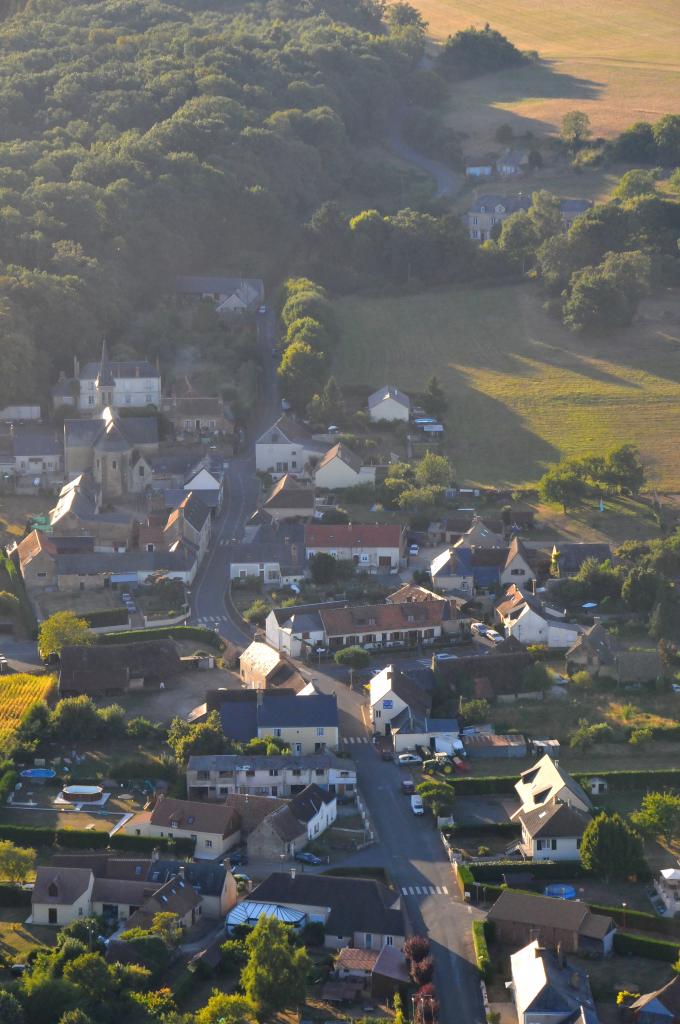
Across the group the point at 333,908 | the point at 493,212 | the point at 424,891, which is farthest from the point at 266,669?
the point at 493,212

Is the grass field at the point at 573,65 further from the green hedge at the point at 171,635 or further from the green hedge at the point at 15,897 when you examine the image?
the green hedge at the point at 15,897

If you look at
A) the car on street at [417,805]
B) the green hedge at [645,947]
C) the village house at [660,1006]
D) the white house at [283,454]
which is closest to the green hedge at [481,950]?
the green hedge at [645,947]

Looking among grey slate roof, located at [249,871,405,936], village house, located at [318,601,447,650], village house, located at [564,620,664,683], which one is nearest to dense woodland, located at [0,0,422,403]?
village house, located at [318,601,447,650]

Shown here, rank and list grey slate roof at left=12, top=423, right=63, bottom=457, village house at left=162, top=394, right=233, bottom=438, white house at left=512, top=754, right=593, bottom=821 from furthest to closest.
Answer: village house at left=162, top=394, right=233, bottom=438 < grey slate roof at left=12, top=423, right=63, bottom=457 < white house at left=512, top=754, right=593, bottom=821

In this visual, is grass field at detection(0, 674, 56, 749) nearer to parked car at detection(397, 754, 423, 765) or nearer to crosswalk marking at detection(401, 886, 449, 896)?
parked car at detection(397, 754, 423, 765)

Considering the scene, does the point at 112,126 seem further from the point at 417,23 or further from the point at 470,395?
the point at 417,23

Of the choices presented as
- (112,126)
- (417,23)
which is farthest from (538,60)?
(112,126)
